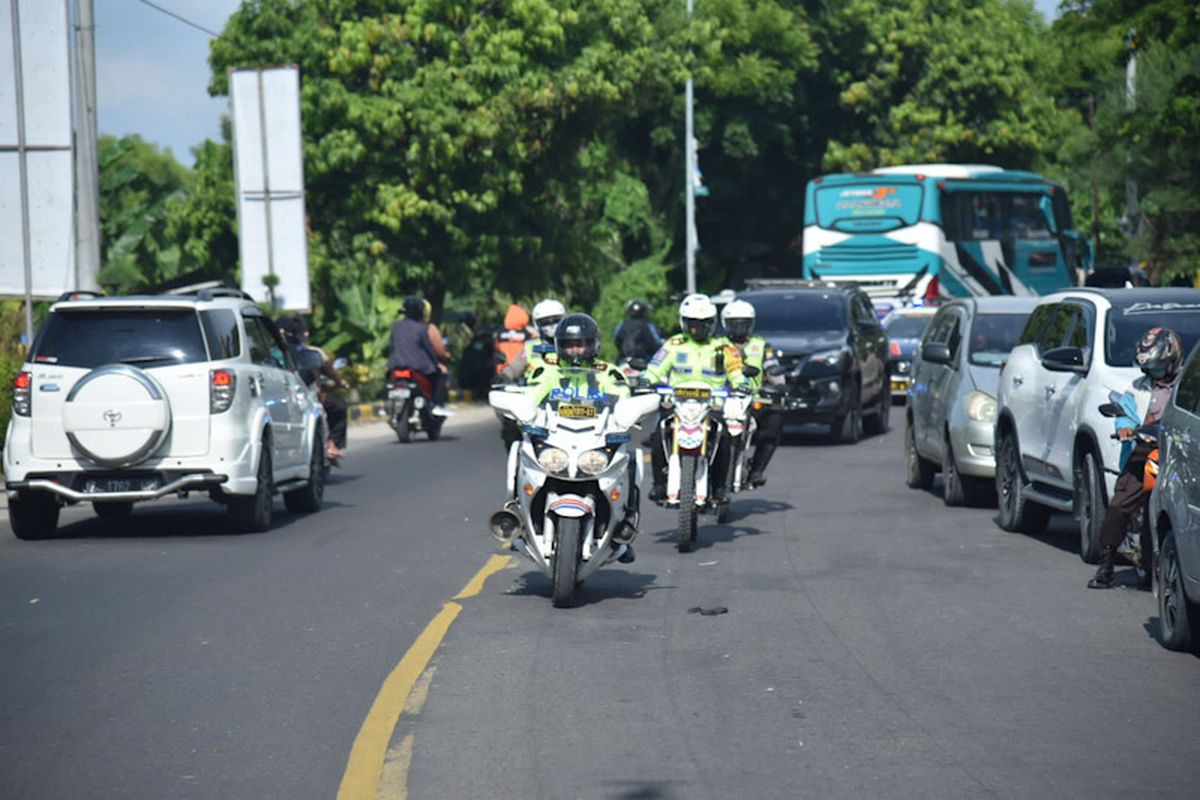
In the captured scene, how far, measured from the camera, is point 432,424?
83.0ft

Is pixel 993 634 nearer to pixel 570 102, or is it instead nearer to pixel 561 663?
pixel 561 663

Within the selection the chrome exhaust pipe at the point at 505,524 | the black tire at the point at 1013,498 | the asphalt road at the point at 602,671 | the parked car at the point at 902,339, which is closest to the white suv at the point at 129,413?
the asphalt road at the point at 602,671

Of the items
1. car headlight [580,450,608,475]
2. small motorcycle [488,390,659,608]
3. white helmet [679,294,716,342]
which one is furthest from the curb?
car headlight [580,450,608,475]

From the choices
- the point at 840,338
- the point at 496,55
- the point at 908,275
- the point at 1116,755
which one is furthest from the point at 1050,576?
the point at 908,275

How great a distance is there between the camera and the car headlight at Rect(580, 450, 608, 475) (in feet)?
35.0

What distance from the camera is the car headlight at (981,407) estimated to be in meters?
15.9

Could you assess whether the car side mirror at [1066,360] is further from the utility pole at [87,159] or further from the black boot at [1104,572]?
the utility pole at [87,159]

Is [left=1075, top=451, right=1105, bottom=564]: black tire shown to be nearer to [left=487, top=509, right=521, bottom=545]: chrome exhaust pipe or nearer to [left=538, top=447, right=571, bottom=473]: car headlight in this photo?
[left=538, top=447, right=571, bottom=473]: car headlight

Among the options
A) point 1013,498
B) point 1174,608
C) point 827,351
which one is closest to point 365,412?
point 827,351

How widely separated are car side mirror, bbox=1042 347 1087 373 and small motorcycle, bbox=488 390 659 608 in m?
3.19

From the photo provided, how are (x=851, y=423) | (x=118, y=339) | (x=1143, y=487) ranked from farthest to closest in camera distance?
(x=851, y=423) → (x=118, y=339) → (x=1143, y=487)

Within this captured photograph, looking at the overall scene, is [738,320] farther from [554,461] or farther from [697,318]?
[554,461]

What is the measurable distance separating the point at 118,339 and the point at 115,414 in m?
0.65

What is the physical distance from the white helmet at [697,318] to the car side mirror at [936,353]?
9.62ft
